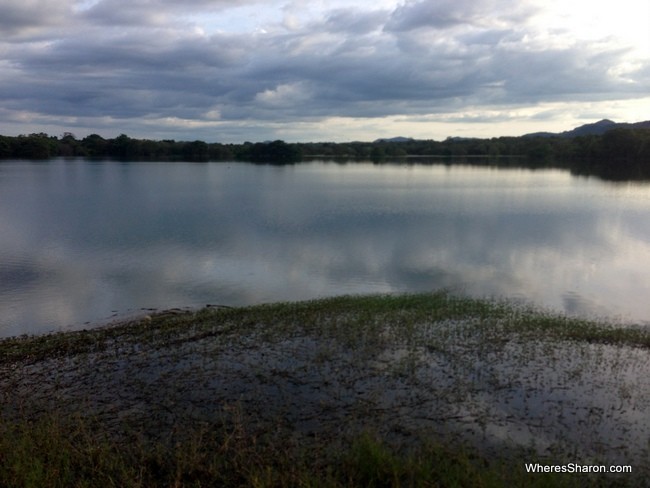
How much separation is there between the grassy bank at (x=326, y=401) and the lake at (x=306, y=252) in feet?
11.8

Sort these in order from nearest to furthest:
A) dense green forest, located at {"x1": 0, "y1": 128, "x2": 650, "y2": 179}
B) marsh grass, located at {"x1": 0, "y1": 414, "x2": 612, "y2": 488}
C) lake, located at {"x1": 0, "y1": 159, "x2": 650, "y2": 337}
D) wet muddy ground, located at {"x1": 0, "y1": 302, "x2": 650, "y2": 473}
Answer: marsh grass, located at {"x1": 0, "y1": 414, "x2": 612, "y2": 488} → wet muddy ground, located at {"x1": 0, "y1": 302, "x2": 650, "y2": 473} → lake, located at {"x1": 0, "y1": 159, "x2": 650, "y2": 337} → dense green forest, located at {"x1": 0, "y1": 128, "x2": 650, "y2": 179}

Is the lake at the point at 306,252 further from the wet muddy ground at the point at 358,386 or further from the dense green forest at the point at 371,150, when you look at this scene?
the dense green forest at the point at 371,150

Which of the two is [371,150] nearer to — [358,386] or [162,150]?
[162,150]

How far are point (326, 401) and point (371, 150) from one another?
170 meters

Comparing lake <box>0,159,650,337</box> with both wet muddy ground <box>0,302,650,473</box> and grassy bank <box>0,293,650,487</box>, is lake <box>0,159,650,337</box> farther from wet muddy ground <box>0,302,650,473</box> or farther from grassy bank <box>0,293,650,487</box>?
wet muddy ground <box>0,302,650,473</box>

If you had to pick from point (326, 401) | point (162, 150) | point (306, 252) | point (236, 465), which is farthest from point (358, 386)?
point (162, 150)

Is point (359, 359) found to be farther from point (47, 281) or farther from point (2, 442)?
point (47, 281)

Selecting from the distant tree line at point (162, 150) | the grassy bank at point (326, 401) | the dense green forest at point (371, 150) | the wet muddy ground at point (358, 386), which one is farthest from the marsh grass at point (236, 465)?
the distant tree line at point (162, 150)

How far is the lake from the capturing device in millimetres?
16484

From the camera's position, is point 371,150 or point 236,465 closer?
point 236,465

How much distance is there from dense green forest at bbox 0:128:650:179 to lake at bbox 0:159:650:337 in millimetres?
77460

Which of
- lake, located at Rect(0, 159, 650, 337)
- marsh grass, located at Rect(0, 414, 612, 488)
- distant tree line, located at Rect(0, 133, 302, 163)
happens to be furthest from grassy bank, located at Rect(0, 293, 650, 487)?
distant tree line, located at Rect(0, 133, 302, 163)

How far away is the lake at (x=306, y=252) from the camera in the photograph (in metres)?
16.5

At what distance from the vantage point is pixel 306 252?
23.6 m
